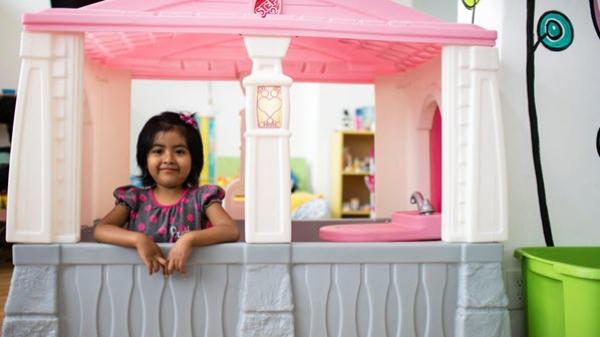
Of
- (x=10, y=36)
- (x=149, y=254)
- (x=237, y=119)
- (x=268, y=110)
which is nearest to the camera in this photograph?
(x=149, y=254)

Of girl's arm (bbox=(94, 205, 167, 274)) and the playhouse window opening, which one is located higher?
the playhouse window opening

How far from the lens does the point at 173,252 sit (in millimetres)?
1422

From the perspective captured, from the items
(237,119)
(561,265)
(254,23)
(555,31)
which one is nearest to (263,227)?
(254,23)

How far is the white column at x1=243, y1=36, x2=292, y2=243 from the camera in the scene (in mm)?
1488

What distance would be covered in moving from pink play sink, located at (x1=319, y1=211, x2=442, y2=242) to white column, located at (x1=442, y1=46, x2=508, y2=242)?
0.18m

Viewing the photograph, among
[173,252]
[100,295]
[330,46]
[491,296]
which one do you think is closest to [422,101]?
[330,46]

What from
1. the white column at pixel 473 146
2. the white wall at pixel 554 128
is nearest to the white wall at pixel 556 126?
the white wall at pixel 554 128

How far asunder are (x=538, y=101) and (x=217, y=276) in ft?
3.86

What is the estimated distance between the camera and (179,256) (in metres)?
1.42

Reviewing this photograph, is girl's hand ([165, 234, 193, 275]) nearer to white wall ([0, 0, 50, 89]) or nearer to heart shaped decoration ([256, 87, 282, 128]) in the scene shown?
heart shaped decoration ([256, 87, 282, 128])

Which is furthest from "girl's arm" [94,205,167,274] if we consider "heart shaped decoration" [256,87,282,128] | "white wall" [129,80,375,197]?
"white wall" [129,80,375,197]

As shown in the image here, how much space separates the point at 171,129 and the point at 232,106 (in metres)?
4.06

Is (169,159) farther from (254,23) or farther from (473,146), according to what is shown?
(473,146)

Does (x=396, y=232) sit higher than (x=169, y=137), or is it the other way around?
(x=169, y=137)
